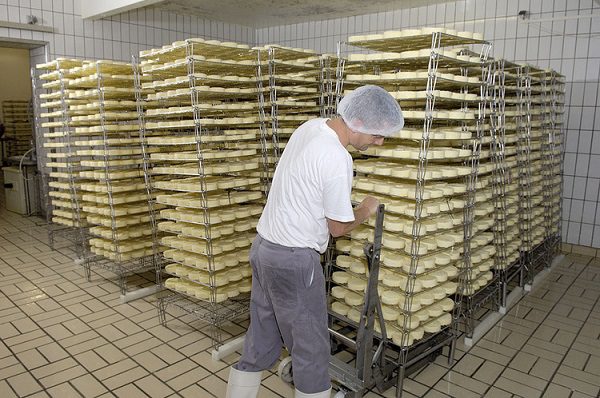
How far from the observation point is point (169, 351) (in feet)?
11.5

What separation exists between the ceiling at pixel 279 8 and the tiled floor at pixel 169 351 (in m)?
4.52

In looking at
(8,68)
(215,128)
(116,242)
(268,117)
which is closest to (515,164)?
(268,117)

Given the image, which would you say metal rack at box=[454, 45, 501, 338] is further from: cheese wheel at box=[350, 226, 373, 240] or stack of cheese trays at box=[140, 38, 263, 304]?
stack of cheese trays at box=[140, 38, 263, 304]

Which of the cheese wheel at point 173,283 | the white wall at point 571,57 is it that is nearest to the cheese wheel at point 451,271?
the cheese wheel at point 173,283

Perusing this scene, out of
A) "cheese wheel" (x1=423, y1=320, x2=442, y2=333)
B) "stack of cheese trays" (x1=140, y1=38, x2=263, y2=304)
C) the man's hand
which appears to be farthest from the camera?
"stack of cheese trays" (x1=140, y1=38, x2=263, y2=304)

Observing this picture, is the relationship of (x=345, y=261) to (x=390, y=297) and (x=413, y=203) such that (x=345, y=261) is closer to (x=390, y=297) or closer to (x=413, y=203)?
(x=390, y=297)

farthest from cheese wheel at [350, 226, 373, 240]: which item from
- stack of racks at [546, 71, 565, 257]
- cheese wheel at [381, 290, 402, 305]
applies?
stack of racks at [546, 71, 565, 257]

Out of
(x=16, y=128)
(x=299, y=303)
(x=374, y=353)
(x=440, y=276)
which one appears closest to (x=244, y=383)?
(x=299, y=303)

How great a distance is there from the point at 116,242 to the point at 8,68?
11.2m

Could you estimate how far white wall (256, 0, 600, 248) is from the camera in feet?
18.4

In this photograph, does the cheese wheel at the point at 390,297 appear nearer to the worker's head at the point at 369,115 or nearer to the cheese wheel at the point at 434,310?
the cheese wheel at the point at 434,310

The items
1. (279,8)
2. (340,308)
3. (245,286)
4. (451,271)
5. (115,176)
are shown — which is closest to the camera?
(451,271)

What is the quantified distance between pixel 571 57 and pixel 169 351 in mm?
5684

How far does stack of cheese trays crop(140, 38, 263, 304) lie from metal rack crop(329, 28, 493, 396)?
880 mm
